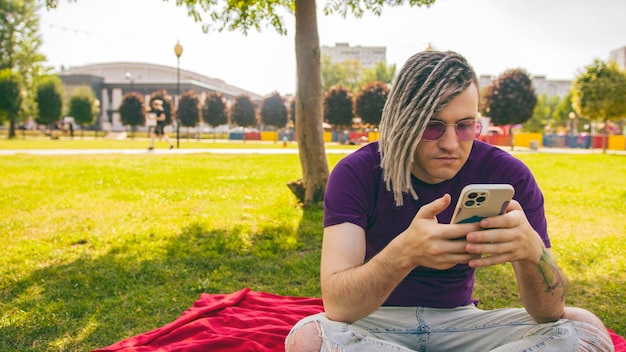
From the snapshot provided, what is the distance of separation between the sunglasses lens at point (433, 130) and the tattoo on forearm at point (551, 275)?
58 centimetres

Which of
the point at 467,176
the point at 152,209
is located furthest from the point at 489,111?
the point at 467,176

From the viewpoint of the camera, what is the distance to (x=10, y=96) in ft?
127

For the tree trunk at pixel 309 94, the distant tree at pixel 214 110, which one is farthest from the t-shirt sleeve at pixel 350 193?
the distant tree at pixel 214 110

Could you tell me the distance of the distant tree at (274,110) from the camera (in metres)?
54.4

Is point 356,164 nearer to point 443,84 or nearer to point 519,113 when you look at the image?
point 443,84

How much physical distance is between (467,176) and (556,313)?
640 millimetres

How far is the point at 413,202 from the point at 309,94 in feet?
14.8

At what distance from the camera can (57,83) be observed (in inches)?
1984

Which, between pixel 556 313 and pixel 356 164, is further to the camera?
pixel 356 164

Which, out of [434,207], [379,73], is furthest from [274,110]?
[434,207]

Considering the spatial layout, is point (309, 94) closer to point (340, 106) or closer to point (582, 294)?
point (582, 294)

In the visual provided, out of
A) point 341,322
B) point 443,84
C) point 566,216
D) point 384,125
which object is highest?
point 443,84

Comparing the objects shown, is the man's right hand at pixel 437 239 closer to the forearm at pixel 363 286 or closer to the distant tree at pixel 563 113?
the forearm at pixel 363 286

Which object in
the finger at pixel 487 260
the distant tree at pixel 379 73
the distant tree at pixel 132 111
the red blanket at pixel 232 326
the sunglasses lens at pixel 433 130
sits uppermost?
the distant tree at pixel 379 73
